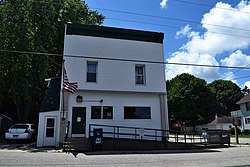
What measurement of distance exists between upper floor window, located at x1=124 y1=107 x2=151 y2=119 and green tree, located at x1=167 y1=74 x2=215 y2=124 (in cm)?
3753

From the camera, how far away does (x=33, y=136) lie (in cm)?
1959

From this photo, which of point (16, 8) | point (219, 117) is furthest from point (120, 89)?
point (219, 117)

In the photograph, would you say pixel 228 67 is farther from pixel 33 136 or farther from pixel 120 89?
pixel 33 136

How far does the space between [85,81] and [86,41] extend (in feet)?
9.80

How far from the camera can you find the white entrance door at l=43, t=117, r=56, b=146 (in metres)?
16.2

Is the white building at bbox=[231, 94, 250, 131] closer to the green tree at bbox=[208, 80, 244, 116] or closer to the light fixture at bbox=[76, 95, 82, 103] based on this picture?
the green tree at bbox=[208, 80, 244, 116]

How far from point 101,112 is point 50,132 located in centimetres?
377

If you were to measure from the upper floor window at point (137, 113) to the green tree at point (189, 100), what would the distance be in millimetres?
37527

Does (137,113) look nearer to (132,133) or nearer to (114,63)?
(132,133)

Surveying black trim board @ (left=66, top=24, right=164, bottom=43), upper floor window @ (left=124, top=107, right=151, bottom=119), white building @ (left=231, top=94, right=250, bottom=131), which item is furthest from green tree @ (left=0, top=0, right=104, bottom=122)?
white building @ (left=231, top=94, right=250, bottom=131)

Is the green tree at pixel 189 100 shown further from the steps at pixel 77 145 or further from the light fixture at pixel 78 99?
the steps at pixel 77 145

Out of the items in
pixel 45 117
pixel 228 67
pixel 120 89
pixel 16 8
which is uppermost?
pixel 16 8

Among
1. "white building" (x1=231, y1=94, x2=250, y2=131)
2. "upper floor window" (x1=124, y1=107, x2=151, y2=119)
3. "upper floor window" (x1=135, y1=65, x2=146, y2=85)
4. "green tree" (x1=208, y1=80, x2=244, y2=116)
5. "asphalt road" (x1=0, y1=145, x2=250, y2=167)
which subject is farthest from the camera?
"green tree" (x1=208, y1=80, x2=244, y2=116)

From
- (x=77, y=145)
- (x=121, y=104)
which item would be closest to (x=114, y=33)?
(x=121, y=104)
